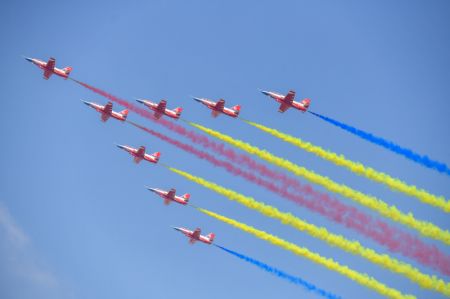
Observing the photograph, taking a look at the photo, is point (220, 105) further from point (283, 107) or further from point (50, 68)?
point (50, 68)

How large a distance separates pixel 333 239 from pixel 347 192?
5.22 m

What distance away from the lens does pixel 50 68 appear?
3211 inches

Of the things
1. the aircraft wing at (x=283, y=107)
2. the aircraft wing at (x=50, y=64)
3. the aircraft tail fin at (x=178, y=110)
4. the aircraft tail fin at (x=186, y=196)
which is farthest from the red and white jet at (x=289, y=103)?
the aircraft wing at (x=50, y=64)

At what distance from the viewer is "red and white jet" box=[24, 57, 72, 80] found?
81.4 meters

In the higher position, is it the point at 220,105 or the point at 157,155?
the point at 220,105

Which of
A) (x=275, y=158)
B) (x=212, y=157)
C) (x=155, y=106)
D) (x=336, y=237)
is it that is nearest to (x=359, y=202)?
(x=336, y=237)

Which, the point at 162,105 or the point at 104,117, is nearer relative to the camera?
the point at 162,105

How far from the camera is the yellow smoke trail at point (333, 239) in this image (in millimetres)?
64438

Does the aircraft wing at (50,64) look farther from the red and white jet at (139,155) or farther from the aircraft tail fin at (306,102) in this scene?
the aircraft tail fin at (306,102)

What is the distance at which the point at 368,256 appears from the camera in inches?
2665

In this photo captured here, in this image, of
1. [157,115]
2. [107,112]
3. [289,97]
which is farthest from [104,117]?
[289,97]

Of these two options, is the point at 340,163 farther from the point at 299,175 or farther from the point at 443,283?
the point at 443,283

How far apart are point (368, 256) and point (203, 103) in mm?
25754

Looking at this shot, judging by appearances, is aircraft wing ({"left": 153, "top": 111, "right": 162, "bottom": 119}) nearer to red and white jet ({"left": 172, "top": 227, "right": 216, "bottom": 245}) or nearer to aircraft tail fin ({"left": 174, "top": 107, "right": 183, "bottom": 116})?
aircraft tail fin ({"left": 174, "top": 107, "right": 183, "bottom": 116})
